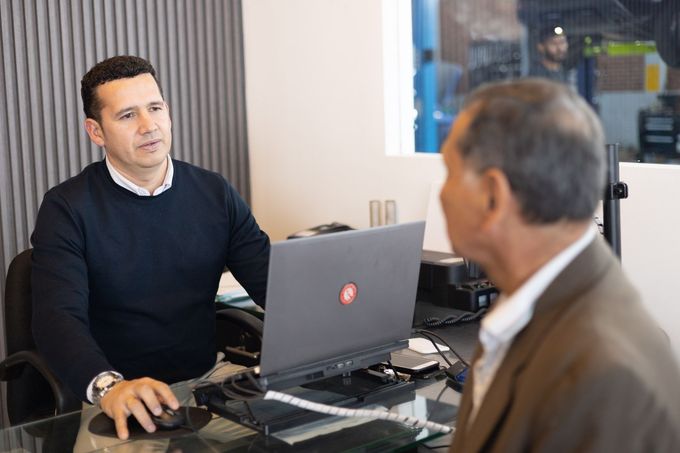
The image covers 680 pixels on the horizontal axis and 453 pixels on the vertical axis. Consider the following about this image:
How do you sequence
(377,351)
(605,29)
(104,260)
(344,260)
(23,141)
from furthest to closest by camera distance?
(23,141)
(605,29)
(104,260)
(377,351)
(344,260)

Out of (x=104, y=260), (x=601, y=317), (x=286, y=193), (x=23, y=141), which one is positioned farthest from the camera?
(x=286, y=193)

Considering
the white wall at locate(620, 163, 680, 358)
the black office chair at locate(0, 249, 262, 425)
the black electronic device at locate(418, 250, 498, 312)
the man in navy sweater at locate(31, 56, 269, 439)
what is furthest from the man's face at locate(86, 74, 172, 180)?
the white wall at locate(620, 163, 680, 358)

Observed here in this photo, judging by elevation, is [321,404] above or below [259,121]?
below

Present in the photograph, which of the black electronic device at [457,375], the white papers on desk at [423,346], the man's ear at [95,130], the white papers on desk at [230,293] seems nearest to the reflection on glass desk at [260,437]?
the black electronic device at [457,375]

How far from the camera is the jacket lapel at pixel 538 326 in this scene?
0.99 meters

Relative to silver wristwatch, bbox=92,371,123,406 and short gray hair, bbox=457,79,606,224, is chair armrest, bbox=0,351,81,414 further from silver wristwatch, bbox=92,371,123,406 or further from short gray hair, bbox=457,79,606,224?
short gray hair, bbox=457,79,606,224

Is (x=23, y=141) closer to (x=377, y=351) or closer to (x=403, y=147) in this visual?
(x=403, y=147)

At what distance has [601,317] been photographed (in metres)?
→ 0.94

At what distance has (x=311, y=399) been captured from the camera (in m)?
1.78

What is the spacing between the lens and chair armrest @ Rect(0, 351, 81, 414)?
6.89 feet

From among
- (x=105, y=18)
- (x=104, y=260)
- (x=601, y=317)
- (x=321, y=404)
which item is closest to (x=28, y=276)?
(x=104, y=260)

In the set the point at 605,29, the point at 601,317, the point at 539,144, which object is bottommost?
the point at 601,317

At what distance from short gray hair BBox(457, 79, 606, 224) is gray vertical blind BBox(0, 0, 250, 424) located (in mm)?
2821

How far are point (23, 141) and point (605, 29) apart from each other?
2.21 meters
